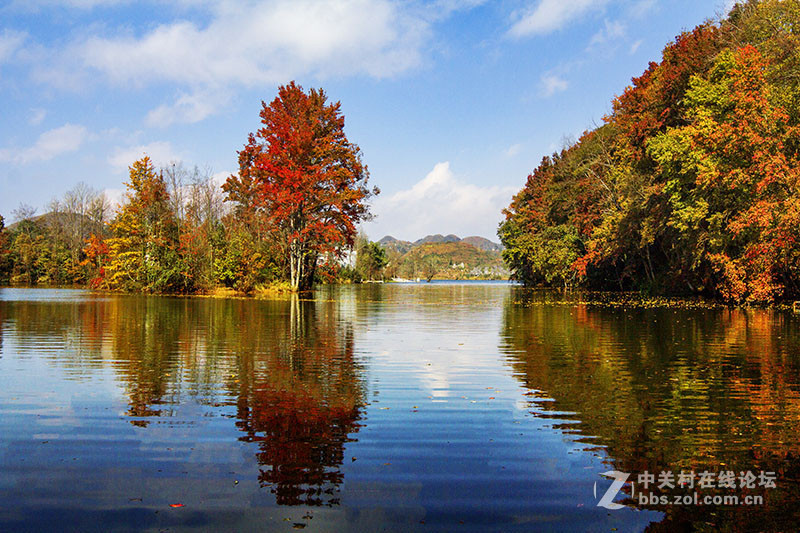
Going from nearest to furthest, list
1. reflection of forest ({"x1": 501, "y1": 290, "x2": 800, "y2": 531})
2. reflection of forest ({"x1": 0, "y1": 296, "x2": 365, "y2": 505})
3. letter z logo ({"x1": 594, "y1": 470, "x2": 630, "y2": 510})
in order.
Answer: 1. letter z logo ({"x1": 594, "y1": 470, "x2": 630, "y2": 510})
2. reflection of forest ({"x1": 501, "y1": 290, "x2": 800, "y2": 531})
3. reflection of forest ({"x1": 0, "y1": 296, "x2": 365, "y2": 505})

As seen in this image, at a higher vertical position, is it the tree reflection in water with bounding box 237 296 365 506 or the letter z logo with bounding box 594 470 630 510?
the tree reflection in water with bounding box 237 296 365 506

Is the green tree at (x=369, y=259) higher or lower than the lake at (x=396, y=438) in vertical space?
higher

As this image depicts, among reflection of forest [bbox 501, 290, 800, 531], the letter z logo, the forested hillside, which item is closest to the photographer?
the letter z logo

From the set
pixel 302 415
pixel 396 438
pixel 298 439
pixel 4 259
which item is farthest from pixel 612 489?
pixel 4 259

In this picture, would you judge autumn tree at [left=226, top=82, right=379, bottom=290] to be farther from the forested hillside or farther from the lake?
the lake

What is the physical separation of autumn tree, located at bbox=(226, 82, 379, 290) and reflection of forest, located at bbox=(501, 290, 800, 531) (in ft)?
92.2

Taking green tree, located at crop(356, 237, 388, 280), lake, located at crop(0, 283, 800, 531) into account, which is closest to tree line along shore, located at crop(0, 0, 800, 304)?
lake, located at crop(0, 283, 800, 531)

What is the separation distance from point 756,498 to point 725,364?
7.62m

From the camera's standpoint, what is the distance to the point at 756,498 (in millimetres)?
4395

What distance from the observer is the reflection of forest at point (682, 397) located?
16.8 feet

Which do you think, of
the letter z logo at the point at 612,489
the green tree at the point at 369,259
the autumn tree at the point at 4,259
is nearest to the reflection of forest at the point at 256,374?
the letter z logo at the point at 612,489

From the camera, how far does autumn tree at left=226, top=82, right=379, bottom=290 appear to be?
4181 centimetres

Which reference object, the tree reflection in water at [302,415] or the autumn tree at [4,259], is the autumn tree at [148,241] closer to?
the tree reflection in water at [302,415]

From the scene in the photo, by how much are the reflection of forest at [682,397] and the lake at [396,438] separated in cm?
3
